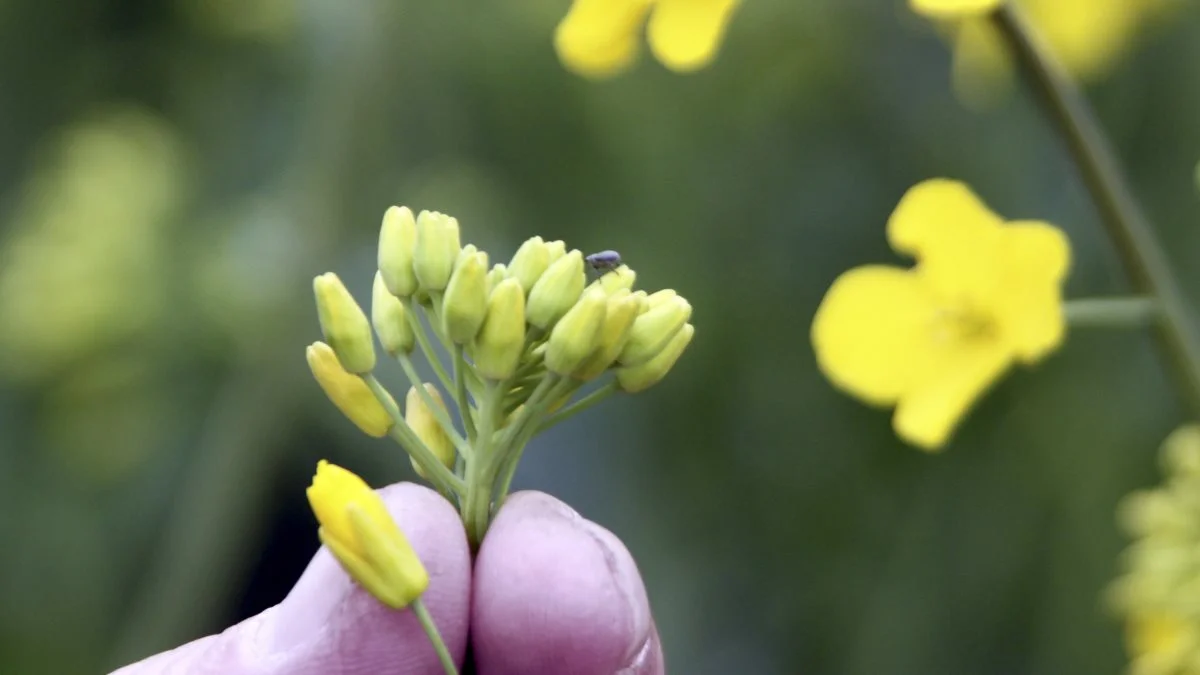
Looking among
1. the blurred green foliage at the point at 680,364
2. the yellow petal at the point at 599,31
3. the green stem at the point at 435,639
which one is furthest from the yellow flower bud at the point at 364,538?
the blurred green foliage at the point at 680,364

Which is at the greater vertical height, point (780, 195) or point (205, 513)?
point (780, 195)

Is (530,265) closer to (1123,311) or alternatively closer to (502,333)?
(502,333)

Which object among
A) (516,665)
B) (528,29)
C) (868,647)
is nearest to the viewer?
(516,665)

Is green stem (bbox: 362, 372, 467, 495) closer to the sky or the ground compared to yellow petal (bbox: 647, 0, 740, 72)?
closer to the ground

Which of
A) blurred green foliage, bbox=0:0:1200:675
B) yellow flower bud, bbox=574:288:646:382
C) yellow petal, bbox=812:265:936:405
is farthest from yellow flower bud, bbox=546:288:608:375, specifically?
blurred green foliage, bbox=0:0:1200:675

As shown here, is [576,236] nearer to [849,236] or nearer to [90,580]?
[849,236]

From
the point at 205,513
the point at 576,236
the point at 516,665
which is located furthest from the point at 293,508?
the point at 516,665

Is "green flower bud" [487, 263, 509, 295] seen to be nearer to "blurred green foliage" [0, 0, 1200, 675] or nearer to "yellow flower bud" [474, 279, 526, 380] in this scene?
"yellow flower bud" [474, 279, 526, 380]
